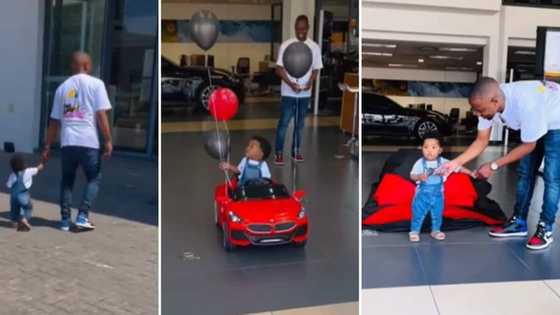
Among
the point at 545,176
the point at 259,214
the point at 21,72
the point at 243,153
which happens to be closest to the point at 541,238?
the point at 545,176

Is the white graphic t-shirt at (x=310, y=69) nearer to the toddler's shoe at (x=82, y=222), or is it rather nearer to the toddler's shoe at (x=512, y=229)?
the toddler's shoe at (x=82, y=222)

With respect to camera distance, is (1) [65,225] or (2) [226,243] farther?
(2) [226,243]

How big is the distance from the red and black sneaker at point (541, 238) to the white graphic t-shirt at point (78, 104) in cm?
328

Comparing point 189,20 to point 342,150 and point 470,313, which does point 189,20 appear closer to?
point 342,150

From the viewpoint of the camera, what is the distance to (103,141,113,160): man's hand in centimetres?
274

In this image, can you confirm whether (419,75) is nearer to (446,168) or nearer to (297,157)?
(446,168)

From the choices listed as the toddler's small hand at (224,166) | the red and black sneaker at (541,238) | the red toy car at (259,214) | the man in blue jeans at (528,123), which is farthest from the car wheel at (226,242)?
the red and black sneaker at (541,238)

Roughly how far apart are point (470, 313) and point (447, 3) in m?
4.66

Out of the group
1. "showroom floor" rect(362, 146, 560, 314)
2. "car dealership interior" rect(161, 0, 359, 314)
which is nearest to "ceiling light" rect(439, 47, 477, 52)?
"showroom floor" rect(362, 146, 560, 314)

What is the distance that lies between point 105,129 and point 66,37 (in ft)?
1.33

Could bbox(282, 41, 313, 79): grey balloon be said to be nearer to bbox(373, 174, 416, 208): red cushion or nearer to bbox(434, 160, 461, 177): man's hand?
bbox(434, 160, 461, 177): man's hand

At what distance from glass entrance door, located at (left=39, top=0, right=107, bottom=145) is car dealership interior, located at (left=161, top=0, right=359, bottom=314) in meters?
0.28

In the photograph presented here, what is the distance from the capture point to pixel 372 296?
380cm

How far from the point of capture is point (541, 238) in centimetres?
465
